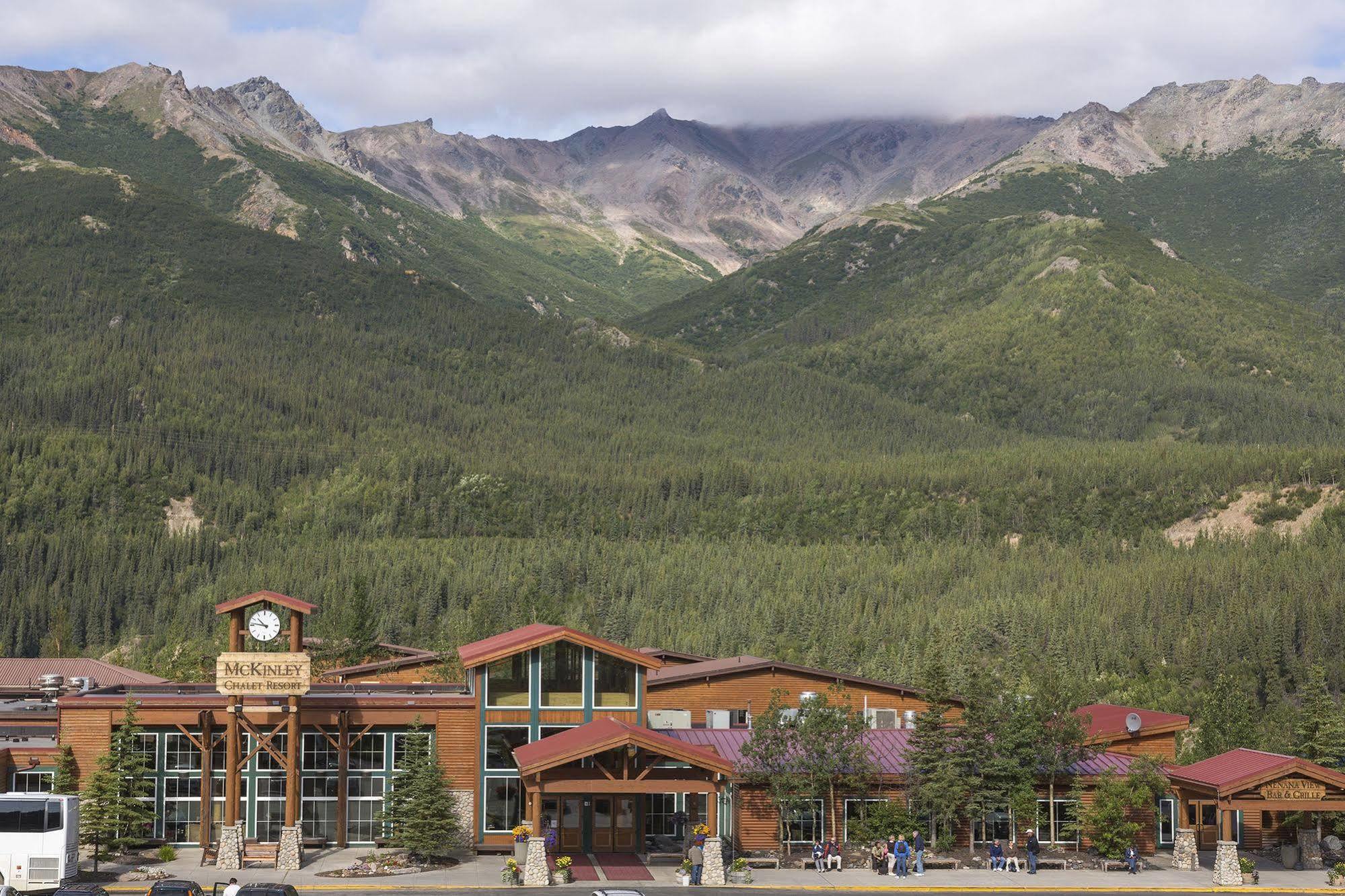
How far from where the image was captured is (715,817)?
7081cm

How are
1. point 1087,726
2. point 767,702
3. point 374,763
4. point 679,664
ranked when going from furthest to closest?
point 679,664
point 767,702
point 1087,726
point 374,763

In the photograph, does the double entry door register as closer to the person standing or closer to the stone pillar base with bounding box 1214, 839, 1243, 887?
the person standing

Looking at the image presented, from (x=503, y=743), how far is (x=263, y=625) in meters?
11.5

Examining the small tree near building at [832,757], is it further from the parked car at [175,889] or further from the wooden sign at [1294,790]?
the parked car at [175,889]

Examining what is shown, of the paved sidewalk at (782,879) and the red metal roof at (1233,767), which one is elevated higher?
the red metal roof at (1233,767)

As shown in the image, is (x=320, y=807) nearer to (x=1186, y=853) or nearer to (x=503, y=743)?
(x=503, y=743)

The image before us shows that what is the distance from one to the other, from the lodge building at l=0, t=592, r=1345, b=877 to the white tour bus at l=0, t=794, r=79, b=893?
341 inches

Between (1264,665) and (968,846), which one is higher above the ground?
(1264,665)

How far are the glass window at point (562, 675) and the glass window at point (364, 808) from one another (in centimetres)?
804

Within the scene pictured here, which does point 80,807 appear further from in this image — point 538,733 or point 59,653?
point 59,653

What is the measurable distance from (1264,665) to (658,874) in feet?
373

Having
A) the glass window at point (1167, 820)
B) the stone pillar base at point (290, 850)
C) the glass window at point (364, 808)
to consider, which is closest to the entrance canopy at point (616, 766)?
the glass window at point (364, 808)

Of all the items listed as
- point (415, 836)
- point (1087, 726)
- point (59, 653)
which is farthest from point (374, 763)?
point (59, 653)

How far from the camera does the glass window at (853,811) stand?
247 feet
